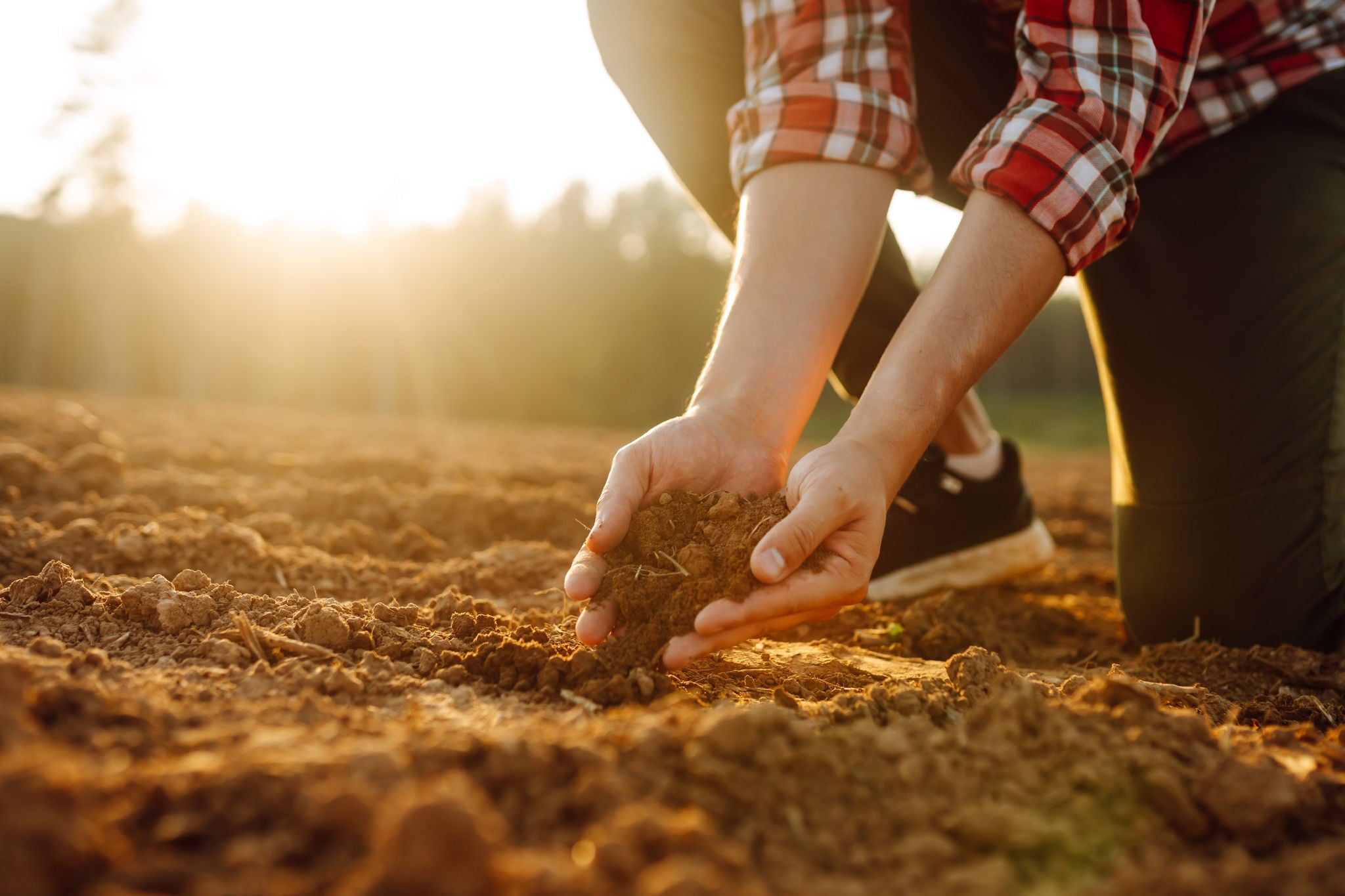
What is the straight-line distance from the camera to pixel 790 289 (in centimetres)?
201

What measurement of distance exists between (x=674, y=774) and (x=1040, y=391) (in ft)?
115

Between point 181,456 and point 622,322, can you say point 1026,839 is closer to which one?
point 181,456

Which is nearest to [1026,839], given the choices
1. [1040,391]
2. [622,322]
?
[622,322]

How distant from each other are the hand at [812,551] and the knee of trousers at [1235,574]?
1273 mm

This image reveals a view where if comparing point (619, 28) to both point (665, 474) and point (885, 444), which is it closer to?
point (665, 474)

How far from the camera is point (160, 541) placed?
2207 millimetres

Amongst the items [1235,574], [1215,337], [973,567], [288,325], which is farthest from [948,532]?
[288,325]

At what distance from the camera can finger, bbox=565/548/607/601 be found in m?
1.60

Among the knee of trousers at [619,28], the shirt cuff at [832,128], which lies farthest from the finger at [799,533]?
the knee of trousers at [619,28]

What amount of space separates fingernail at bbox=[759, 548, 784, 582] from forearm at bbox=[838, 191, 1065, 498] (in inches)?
12.0

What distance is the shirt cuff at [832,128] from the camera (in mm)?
2070

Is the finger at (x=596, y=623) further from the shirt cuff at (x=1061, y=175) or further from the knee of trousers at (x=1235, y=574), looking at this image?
the knee of trousers at (x=1235, y=574)

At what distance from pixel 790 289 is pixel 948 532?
1.14 meters

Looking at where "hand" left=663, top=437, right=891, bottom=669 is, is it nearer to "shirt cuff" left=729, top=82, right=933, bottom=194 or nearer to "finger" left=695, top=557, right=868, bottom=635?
"finger" left=695, top=557, right=868, bottom=635
